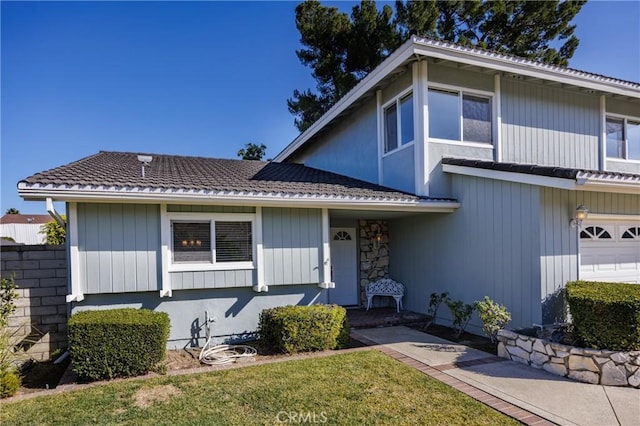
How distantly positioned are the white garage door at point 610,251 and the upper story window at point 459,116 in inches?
119

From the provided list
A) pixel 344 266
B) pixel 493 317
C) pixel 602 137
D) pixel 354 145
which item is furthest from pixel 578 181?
pixel 354 145

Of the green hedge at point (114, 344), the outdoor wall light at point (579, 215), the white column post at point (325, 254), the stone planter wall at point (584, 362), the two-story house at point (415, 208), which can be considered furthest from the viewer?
the white column post at point (325, 254)

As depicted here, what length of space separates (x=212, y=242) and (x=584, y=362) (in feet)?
20.5

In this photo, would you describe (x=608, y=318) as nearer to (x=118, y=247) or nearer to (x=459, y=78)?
(x=459, y=78)

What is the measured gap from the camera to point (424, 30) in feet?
56.3

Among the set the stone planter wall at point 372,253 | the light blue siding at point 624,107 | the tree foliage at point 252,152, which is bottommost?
the stone planter wall at point 372,253

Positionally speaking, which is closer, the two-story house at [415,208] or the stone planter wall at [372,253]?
the two-story house at [415,208]

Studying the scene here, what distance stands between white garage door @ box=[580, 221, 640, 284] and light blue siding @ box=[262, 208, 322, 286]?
5.28 meters

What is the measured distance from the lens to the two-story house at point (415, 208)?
6.27 metres

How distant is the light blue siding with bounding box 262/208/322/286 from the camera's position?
7.22 meters

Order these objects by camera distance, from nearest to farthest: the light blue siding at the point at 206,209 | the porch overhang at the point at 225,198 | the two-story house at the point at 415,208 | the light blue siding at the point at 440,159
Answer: the porch overhang at the point at 225,198 < the two-story house at the point at 415,208 < the light blue siding at the point at 206,209 < the light blue siding at the point at 440,159

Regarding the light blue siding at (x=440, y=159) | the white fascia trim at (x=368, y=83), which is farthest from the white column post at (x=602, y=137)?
the white fascia trim at (x=368, y=83)

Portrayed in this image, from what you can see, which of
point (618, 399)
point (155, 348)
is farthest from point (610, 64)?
point (155, 348)

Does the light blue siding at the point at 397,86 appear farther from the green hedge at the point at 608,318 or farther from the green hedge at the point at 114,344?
the green hedge at the point at 114,344
